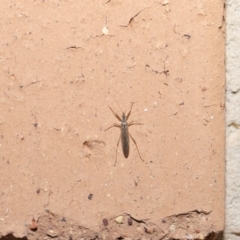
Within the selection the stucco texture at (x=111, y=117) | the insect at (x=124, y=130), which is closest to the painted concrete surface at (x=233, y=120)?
the stucco texture at (x=111, y=117)

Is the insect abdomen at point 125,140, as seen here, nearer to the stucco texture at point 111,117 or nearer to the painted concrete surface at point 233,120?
the stucco texture at point 111,117

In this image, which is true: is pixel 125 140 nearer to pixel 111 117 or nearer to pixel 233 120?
pixel 111 117

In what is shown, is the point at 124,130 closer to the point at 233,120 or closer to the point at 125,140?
the point at 125,140

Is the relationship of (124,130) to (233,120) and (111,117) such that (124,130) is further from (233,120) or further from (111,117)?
(233,120)

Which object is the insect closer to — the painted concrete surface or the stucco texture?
the stucco texture

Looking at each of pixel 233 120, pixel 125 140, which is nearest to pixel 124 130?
pixel 125 140

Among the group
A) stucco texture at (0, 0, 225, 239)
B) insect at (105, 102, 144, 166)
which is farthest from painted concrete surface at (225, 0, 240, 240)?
A: insect at (105, 102, 144, 166)

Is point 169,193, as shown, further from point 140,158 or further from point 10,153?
point 10,153

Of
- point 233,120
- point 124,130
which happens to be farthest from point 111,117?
point 233,120

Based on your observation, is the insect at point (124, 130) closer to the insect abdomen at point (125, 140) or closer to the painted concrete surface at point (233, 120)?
the insect abdomen at point (125, 140)

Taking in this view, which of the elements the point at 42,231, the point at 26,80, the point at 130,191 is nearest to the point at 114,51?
the point at 26,80

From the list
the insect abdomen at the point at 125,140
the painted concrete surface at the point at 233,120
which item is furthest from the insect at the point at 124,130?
the painted concrete surface at the point at 233,120

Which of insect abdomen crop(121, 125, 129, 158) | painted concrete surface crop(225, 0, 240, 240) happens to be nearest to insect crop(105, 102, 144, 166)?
insect abdomen crop(121, 125, 129, 158)
